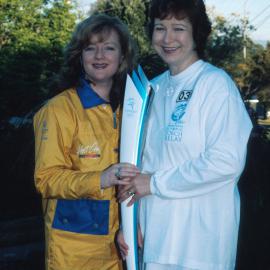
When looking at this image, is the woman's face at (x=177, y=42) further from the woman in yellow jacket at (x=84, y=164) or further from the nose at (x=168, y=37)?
the woman in yellow jacket at (x=84, y=164)

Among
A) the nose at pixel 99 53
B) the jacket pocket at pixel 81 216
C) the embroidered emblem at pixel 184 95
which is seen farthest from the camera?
the nose at pixel 99 53

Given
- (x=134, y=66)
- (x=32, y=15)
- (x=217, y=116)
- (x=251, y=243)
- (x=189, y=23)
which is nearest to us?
(x=217, y=116)

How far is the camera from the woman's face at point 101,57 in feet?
8.25

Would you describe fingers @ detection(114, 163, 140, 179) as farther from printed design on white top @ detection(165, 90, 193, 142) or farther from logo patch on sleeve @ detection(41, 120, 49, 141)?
logo patch on sleeve @ detection(41, 120, 49, 141)

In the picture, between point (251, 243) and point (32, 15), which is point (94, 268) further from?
point (32, 15)

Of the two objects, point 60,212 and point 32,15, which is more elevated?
point 32,15

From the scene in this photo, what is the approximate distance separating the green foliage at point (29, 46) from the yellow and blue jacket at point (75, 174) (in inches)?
342

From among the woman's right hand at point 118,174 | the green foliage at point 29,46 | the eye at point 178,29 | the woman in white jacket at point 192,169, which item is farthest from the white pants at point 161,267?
the green foliage at point 29,46

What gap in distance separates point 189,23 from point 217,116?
0.57 m

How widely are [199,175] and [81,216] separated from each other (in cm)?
69

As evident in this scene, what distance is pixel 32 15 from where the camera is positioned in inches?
612

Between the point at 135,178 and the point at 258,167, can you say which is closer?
the point at 135,178

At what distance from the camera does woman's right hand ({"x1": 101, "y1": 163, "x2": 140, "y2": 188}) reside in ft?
6.97

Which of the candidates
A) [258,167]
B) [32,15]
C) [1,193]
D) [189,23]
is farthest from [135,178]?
[32,15]
